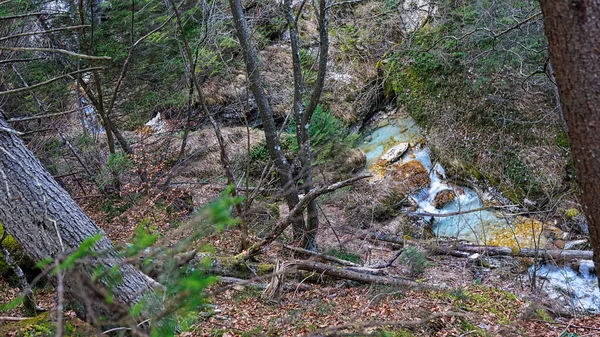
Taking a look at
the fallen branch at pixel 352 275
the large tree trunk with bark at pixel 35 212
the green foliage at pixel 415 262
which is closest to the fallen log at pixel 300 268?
the fallen branch at pixel 352 275

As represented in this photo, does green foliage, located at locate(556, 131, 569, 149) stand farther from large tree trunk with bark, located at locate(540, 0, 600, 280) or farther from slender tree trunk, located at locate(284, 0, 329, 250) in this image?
large tree trunk with bark, located at locate(540, 0, 600, 280)

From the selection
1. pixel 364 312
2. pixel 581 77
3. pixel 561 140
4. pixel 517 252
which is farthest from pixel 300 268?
pixel 561 140

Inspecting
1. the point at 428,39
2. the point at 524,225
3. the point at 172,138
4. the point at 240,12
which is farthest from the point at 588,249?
the point at 172,138

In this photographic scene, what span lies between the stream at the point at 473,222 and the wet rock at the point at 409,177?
0.17m

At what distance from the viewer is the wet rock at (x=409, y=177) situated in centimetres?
1141

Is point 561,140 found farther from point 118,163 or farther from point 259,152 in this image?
point 118,163

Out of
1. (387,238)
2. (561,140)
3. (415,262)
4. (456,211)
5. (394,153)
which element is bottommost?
(456,211)

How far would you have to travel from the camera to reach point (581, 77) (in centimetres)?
239

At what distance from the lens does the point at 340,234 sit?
9.42m

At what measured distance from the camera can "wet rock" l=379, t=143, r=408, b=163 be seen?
1238 centimetres

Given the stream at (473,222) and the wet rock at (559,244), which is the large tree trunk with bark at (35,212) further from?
the wet rock at (559,244)

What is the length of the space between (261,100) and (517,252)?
5.85m

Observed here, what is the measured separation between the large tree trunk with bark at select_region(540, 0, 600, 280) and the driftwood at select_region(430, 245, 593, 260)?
6.12m

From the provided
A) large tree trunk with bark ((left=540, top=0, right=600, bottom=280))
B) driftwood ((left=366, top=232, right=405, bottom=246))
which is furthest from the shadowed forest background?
driftwood ((left=366, top=232, right=405, bottom=246))
